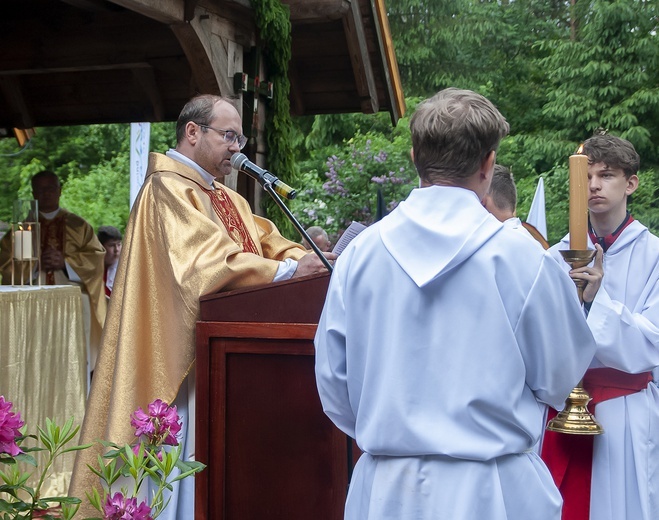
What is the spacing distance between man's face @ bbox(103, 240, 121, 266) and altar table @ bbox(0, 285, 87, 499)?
2.50m

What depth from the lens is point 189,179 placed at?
3834 mm

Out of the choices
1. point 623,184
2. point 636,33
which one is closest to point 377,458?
point 623,184

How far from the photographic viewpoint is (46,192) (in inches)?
286

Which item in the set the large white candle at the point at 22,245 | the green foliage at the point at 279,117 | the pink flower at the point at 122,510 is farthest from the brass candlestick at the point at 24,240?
the pink flower at the point at 122,510

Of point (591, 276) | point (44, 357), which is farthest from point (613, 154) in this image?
point (44, 357)

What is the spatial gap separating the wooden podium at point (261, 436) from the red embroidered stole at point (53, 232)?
14.3ft

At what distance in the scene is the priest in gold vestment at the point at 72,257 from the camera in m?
7.05

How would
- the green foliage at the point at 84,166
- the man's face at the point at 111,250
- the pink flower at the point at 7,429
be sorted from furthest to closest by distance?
1. the green foliage at the point at 84,166
2. the man's face at the point at 111,250
3. the pink flower at the point at 7,429

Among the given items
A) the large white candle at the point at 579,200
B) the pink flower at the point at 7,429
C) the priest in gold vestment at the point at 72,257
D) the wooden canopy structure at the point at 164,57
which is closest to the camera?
the pink flower at the point at 7,429

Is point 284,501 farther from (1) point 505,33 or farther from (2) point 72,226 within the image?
(1) point 505,33

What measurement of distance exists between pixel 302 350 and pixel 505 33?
2092 centimetres

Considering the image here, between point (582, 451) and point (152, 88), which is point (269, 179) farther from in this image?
point (152, 88)

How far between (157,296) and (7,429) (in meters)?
1.67

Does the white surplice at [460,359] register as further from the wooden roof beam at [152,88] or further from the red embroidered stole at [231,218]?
the wooden roof beam at [152,88]
